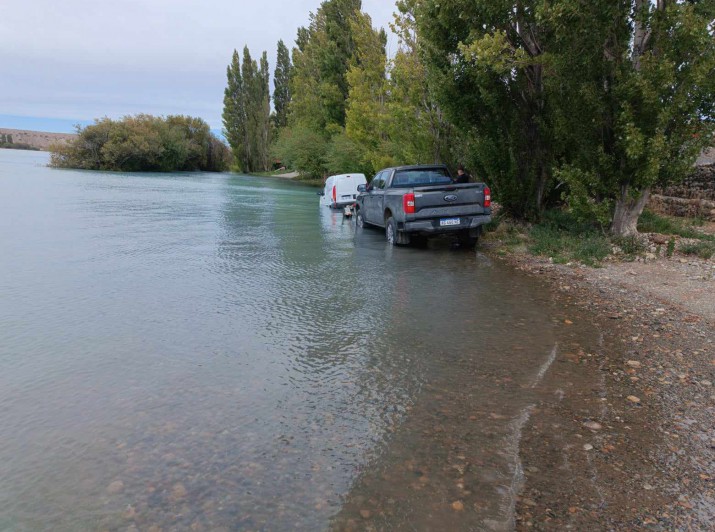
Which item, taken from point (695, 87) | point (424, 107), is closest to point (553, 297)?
point (695, 87)

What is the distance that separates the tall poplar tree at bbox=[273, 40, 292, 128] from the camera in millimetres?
74375

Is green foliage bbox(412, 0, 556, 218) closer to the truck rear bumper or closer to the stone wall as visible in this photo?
the truck rear bumper

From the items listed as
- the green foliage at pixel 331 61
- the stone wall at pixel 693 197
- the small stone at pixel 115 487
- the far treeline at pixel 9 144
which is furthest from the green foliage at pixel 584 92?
the far treeline at pixel 9 144

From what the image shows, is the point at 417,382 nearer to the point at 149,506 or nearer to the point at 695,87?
the point at 149,506

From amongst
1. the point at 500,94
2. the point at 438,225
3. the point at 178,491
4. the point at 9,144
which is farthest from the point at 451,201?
the point at 9,144

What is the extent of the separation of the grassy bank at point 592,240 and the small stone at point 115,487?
959cm

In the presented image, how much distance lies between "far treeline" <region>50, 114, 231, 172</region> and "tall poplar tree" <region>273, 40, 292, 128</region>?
14.1 metres

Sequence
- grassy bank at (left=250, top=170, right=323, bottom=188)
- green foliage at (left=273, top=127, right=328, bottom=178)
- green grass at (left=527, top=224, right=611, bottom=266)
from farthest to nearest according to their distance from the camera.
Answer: grassy bank at (left=250, top=170, right=323, bottom=188), green foliage at (left=273, top=127, right=328, bottom=178), green grass at (left=527, top=224, right=611, bottom=266)

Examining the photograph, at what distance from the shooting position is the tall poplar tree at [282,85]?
244 ft

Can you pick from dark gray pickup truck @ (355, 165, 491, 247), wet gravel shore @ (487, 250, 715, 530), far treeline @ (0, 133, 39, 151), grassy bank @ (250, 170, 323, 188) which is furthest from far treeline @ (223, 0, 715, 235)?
far treeline @ (0, 133, 39, 151)

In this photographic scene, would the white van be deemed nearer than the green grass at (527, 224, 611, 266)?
No

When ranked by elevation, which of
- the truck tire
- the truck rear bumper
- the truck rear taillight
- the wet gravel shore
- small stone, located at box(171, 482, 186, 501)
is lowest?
small stone, located at box(171, 482, 186, 501)

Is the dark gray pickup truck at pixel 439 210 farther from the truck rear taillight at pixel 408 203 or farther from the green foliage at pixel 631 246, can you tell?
the green foliage at pixel 631 246

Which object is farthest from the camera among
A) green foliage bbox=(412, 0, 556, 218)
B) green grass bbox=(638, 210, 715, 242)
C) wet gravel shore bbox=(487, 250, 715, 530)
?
Result: green foliage bbox=(412, 0, 556, 218)
